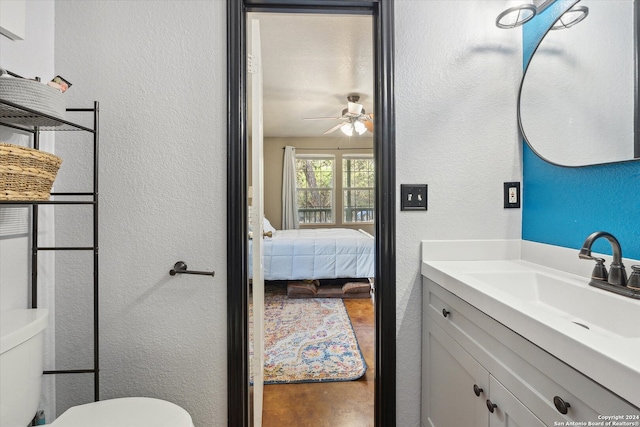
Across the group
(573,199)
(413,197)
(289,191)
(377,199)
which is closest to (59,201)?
(377,199)

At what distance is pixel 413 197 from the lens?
1.43m

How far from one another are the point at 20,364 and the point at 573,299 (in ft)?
5.81

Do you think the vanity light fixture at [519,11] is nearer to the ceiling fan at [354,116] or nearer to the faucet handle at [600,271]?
the faucet handle at [600,271]

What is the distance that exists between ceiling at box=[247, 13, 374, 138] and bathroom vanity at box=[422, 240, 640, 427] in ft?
4.08

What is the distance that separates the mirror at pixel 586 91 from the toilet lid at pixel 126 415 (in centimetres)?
165

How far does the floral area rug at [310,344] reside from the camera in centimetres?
220

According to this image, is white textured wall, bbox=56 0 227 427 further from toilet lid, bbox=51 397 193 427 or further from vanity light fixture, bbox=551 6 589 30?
vanity light fixture, bbox=551 6 589 30

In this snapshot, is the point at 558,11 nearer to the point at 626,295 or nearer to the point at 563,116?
the point at 563,116

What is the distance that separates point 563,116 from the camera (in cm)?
125

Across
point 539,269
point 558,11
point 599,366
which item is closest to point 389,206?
point 539,269

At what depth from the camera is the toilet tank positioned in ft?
3.05

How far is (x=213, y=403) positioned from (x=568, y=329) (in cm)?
136

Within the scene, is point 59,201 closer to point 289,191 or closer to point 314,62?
point 314,62

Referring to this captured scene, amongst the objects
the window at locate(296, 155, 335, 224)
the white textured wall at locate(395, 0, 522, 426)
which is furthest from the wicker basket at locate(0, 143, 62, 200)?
the window at locate(296, 155, 335, 224)
